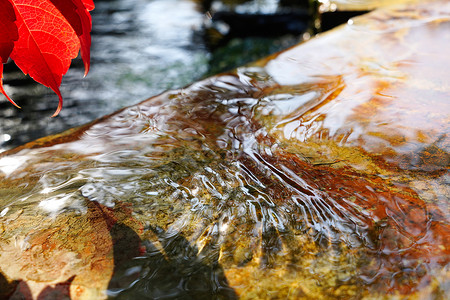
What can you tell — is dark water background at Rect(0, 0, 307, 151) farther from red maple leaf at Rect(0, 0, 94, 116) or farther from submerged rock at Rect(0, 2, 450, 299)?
red maple leaf at Rect(0, 0, 94, 116)

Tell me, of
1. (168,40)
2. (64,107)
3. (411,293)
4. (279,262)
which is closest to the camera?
(411,293)

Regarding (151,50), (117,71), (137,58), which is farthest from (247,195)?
(151,50)

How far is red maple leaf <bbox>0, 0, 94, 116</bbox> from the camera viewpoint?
37.8 inches

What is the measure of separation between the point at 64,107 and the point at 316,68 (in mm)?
2388

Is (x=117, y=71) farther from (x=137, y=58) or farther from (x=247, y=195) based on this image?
(x=247, y=195)

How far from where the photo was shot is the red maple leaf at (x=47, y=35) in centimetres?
96

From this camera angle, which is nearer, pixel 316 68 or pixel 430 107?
pixel 430 107

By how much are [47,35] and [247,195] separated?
32.3 inches

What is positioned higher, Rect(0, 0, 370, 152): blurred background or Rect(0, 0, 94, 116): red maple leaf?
Rect(0, 0, 94, 116): red maple leaf

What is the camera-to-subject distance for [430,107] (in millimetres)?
1674

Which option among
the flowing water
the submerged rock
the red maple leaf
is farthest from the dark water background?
the red maple leaf

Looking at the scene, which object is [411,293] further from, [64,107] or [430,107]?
[64,107]

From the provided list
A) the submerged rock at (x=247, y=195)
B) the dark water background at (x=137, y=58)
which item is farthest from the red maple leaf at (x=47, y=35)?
the dark water background at (x=137, y=58)

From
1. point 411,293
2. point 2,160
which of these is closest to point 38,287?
point 2,160
